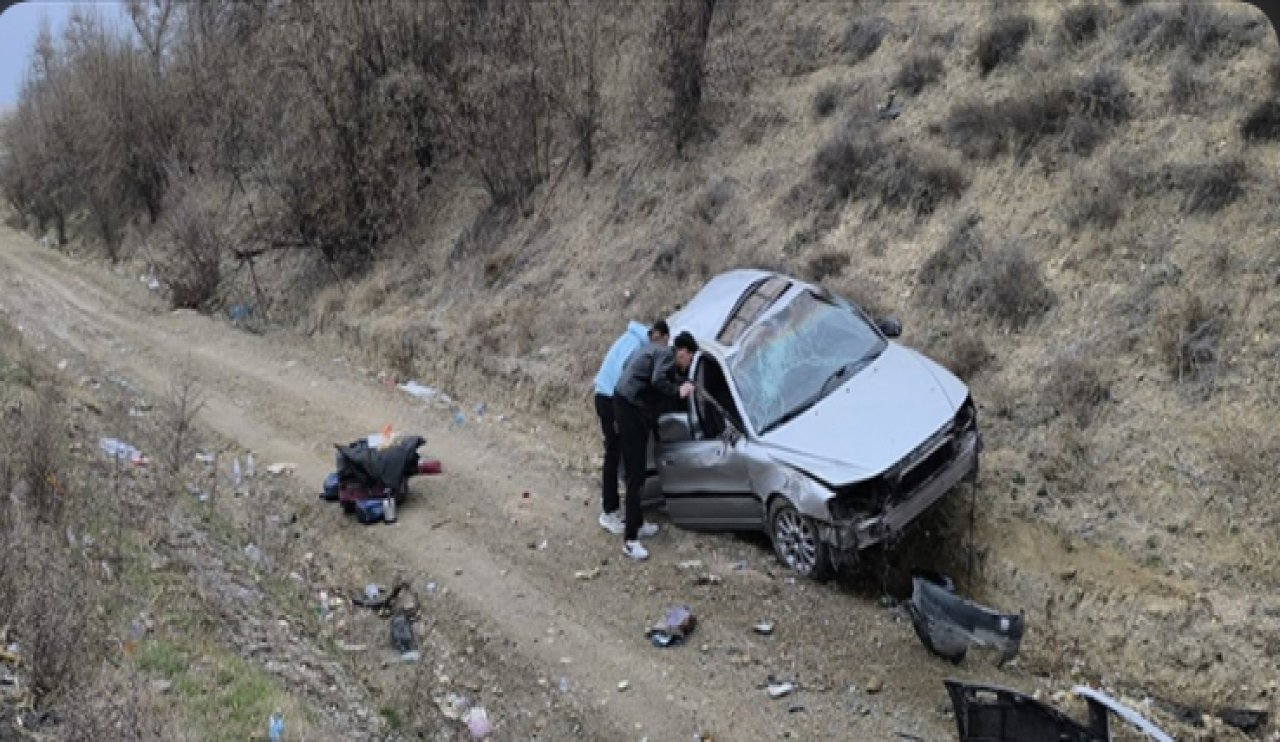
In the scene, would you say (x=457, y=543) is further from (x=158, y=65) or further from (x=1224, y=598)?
(x=158, y=65)

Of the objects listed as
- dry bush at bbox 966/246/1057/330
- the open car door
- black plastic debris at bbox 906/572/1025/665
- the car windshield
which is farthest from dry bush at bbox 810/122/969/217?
black plastic debris at bbox 906/572/1025/665

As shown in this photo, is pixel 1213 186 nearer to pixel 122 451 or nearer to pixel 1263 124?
pixel 1263 124

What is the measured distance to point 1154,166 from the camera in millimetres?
11984

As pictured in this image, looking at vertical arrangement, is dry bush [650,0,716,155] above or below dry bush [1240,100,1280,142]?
above

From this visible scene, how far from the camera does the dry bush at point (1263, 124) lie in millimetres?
11664

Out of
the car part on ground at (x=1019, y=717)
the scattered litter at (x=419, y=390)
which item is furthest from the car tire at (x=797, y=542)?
the scattered litter at (x=419, y=390)

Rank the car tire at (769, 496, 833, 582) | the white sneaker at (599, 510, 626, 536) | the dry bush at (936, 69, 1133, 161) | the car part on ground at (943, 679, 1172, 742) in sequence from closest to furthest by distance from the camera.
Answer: the car part on ground at (943, 679, 1172, 742), the car tire at (769, 496, 833, 582), the white sneaker at (599, 510, 626, 536), the dry bush at (936, 69, 1133, 161)

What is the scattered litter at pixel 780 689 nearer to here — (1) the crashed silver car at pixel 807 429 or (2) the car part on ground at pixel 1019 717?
(2) the car part on ground at pixel 1019 717

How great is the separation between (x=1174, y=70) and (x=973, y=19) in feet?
13.1

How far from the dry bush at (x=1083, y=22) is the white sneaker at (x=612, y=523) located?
9343 mm

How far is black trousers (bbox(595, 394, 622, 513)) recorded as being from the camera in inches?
373

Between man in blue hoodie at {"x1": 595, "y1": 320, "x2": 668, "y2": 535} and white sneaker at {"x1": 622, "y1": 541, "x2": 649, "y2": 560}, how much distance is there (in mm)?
363

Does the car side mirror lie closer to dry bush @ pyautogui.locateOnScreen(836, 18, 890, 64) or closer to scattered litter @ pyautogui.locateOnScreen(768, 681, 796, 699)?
scattered litter @ pyautogui.locateOnScreen(768, 681, 796, 699)

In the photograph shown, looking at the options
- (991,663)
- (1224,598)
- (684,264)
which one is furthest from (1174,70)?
(991,663)
